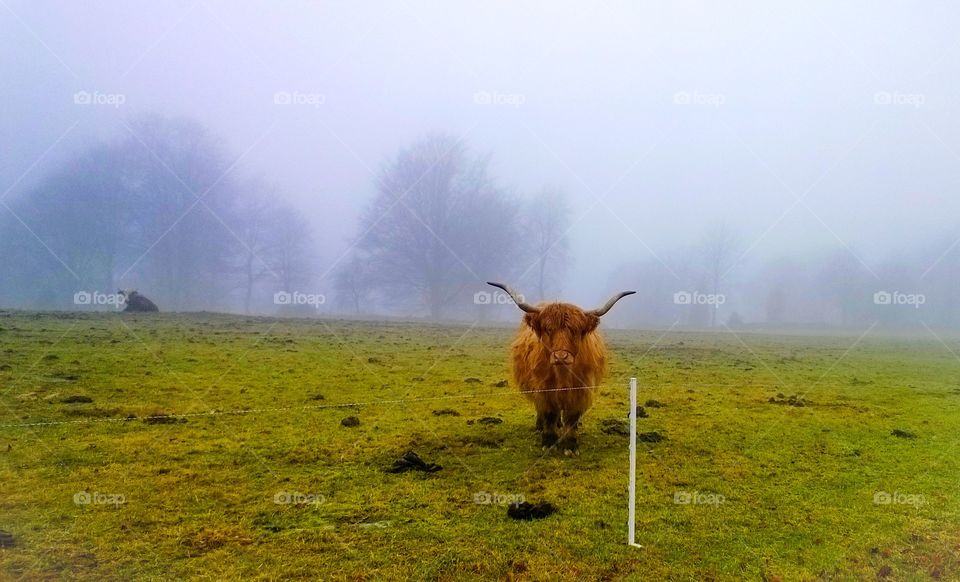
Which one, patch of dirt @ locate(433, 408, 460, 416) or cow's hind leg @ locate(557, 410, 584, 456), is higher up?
cow's hind leg @ locate(557, 410, 584, 456)

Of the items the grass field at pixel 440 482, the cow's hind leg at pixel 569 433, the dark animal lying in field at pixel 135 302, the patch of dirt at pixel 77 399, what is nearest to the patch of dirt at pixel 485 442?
the grass field at pixel 440 482

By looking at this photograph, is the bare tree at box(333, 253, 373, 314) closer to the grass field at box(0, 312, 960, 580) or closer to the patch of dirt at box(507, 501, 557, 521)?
the grass field at box(0, 312, 960, 580)

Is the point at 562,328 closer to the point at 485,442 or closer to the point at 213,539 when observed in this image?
the point at 485,442

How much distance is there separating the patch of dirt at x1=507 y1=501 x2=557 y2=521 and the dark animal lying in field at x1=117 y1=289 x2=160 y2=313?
95.0 ft

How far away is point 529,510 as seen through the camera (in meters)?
5.29

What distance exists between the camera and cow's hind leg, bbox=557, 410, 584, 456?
24.6 feet

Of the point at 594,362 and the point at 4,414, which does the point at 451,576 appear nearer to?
the point at 594,362

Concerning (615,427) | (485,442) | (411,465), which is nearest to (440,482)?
(411,465)

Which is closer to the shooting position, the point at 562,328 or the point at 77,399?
the point at 562,328

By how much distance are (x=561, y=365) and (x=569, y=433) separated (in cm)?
117

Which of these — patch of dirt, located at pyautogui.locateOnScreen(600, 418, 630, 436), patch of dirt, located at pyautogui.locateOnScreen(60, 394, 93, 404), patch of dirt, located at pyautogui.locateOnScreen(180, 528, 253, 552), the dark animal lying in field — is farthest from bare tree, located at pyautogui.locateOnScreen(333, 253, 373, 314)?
patch of dirt, located at pyautogui.locateOnScreen(180, 528, 253, 552)

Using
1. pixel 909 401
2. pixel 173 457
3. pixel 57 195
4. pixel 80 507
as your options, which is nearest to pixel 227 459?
pixel 173 457

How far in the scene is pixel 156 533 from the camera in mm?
4719

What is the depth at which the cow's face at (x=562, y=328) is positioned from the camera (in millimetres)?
6773
